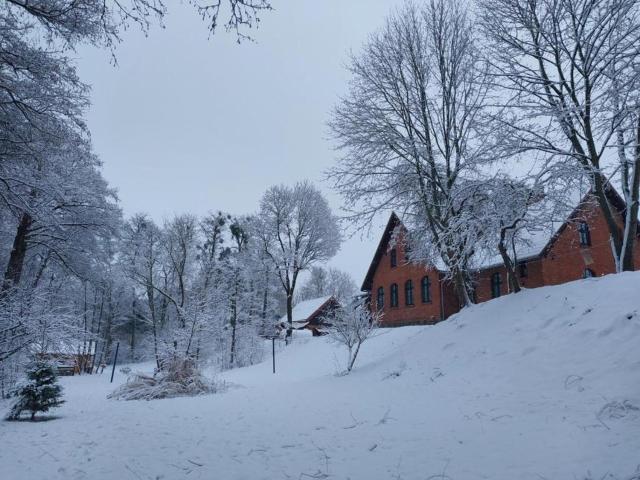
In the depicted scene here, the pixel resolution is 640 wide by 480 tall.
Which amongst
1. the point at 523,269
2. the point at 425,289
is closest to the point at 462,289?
the point at 523,269

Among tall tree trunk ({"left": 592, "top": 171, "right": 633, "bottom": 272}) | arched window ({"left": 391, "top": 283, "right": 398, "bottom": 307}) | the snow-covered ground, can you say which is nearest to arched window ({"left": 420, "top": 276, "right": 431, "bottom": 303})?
arched window ({"left": 391, "top": 283, "right": 398, "bottom": 307})

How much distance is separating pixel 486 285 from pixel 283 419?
64.2 feet

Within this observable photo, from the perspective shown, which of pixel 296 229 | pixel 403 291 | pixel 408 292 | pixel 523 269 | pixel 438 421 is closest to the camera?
pixel 438 421

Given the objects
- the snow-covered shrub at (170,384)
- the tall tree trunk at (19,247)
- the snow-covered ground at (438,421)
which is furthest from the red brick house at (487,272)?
the tall tree trunk at (19,247)

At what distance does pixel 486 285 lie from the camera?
23531 millimetres

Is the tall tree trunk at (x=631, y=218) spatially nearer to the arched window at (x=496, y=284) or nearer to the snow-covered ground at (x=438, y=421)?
the snow-covered ground at (x=438, y=421)

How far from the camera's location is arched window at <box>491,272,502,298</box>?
2298 cm

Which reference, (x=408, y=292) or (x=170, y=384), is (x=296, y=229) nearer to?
(x=408, y=292)

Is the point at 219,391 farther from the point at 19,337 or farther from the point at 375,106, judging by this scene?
the point at 375,106

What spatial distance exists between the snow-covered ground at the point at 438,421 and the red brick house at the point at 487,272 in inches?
300

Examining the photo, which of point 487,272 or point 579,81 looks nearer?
point 579,81

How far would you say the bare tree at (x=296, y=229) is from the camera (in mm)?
33375

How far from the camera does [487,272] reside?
23531mm

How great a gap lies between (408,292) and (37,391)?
21329 millimetres
